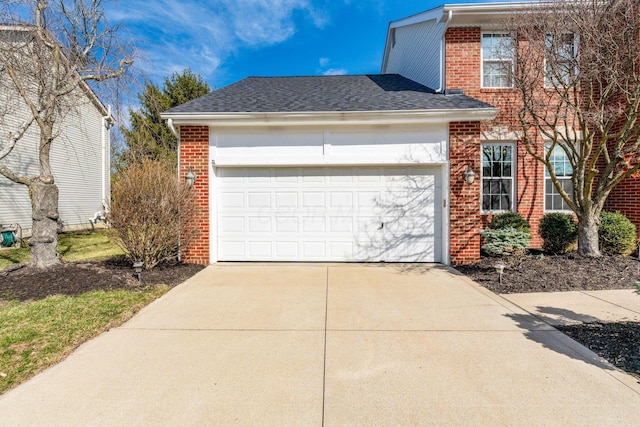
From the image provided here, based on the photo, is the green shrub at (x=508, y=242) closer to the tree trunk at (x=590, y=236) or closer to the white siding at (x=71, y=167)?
the tree trunk at (x=590, y=236)

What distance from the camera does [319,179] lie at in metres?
7.24

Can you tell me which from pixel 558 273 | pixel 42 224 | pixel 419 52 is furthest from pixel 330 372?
pixel 419 52

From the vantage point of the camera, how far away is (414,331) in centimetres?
371

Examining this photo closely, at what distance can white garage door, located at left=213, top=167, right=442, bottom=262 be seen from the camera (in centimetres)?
715

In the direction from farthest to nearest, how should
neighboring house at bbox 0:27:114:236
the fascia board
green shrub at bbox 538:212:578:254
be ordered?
neighboring house at bbox 0:27:114:236
the fascia board
green shrub at bbox 538:212:578:254

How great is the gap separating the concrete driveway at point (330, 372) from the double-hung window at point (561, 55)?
4.75 meters

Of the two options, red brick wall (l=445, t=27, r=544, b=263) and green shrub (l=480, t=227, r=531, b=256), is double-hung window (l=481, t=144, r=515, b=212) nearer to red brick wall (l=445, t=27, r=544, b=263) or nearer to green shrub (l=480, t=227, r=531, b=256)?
red brick wall (l=445, t=27, r=544, b=263)

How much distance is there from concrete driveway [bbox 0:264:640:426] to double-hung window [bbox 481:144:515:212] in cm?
454

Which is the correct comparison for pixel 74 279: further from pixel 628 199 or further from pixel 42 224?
pixel 628 199

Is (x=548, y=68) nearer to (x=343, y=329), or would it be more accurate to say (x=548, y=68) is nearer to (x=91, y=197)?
(x=343, y=329)

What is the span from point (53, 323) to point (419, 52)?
36.4 feet

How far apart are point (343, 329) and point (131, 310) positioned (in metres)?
2.99

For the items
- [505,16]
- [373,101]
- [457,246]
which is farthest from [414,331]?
[505,16]

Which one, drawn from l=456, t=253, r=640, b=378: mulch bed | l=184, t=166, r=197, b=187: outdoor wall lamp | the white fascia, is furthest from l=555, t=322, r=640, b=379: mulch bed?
l=184, t=166, r=197, b=187: outdoor wall lamp
